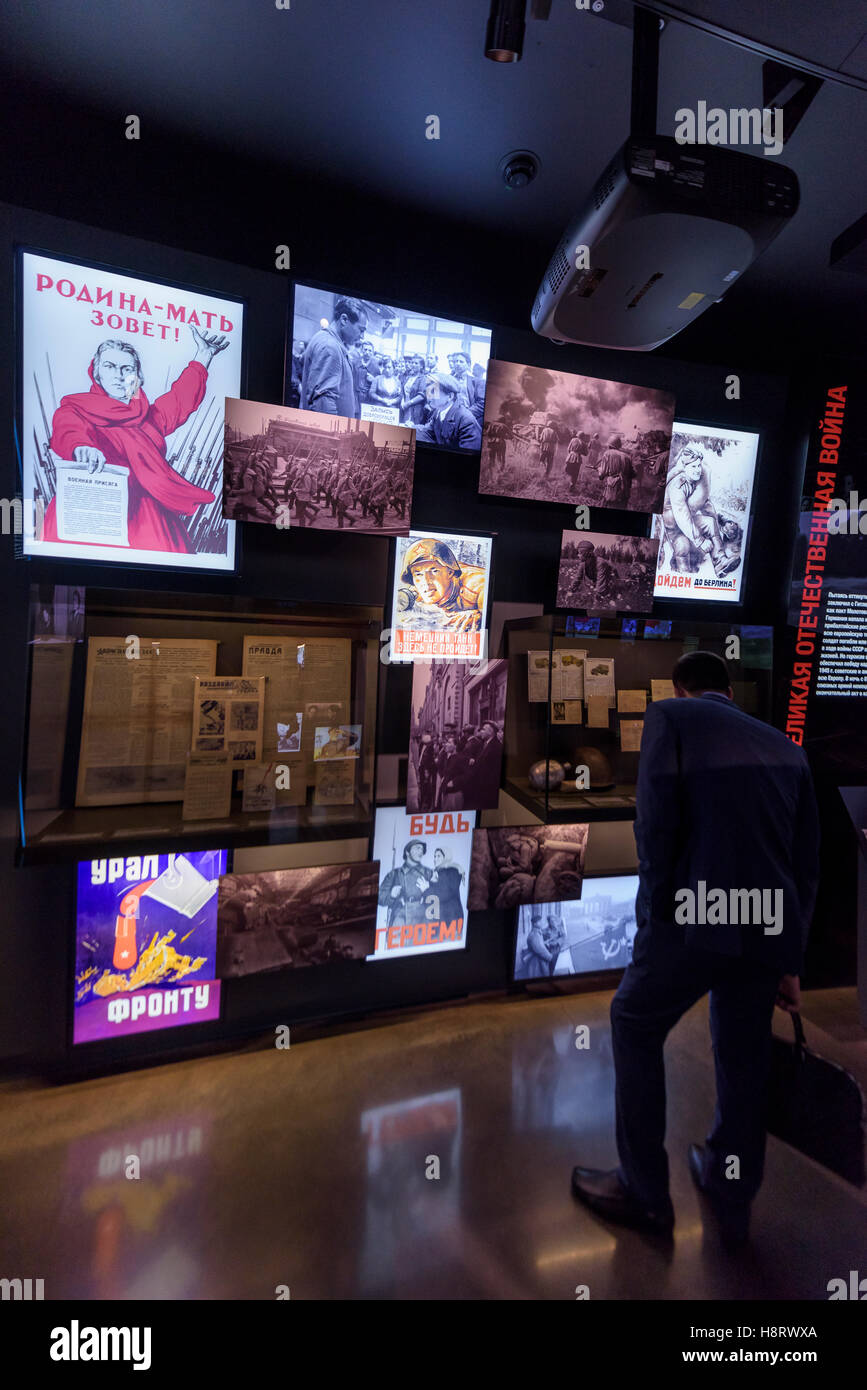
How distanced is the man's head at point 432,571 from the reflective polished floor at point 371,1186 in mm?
1845

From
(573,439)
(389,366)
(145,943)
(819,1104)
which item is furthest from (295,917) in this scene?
(573,439)

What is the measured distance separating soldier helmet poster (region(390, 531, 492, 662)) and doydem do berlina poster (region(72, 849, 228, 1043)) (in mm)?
1100

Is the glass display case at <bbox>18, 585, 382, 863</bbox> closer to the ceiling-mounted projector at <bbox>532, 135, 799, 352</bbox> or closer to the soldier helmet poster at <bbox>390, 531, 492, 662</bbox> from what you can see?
the soldier helmet poster at <bbox>390, 531, 492, 662</bbox>

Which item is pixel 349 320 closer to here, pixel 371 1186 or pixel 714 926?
pixel 714 926

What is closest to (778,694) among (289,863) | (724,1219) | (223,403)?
(724,1219)

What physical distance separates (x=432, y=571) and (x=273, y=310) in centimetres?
111

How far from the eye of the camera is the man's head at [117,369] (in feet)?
6.10

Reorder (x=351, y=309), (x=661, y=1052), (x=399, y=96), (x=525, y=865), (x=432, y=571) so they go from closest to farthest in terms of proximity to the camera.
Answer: (x=661, y=1052) → (x=399, y=96) → (x=351, y=309) → (x=432, y=571) → (x=525, y=865)

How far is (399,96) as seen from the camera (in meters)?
1.69

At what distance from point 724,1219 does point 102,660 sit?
251 cm

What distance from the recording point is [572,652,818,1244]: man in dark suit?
1526 millimetres

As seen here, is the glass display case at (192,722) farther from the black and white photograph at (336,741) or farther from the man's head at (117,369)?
the man's head at (117,369)

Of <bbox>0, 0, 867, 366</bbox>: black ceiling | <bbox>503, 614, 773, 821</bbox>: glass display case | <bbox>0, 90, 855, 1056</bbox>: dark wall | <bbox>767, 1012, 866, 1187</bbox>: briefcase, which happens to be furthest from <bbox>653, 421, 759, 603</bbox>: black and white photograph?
<bbox>767, 1012, 866, 1187</bbox>: briefcase

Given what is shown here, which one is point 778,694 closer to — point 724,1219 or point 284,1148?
point 724,1219
